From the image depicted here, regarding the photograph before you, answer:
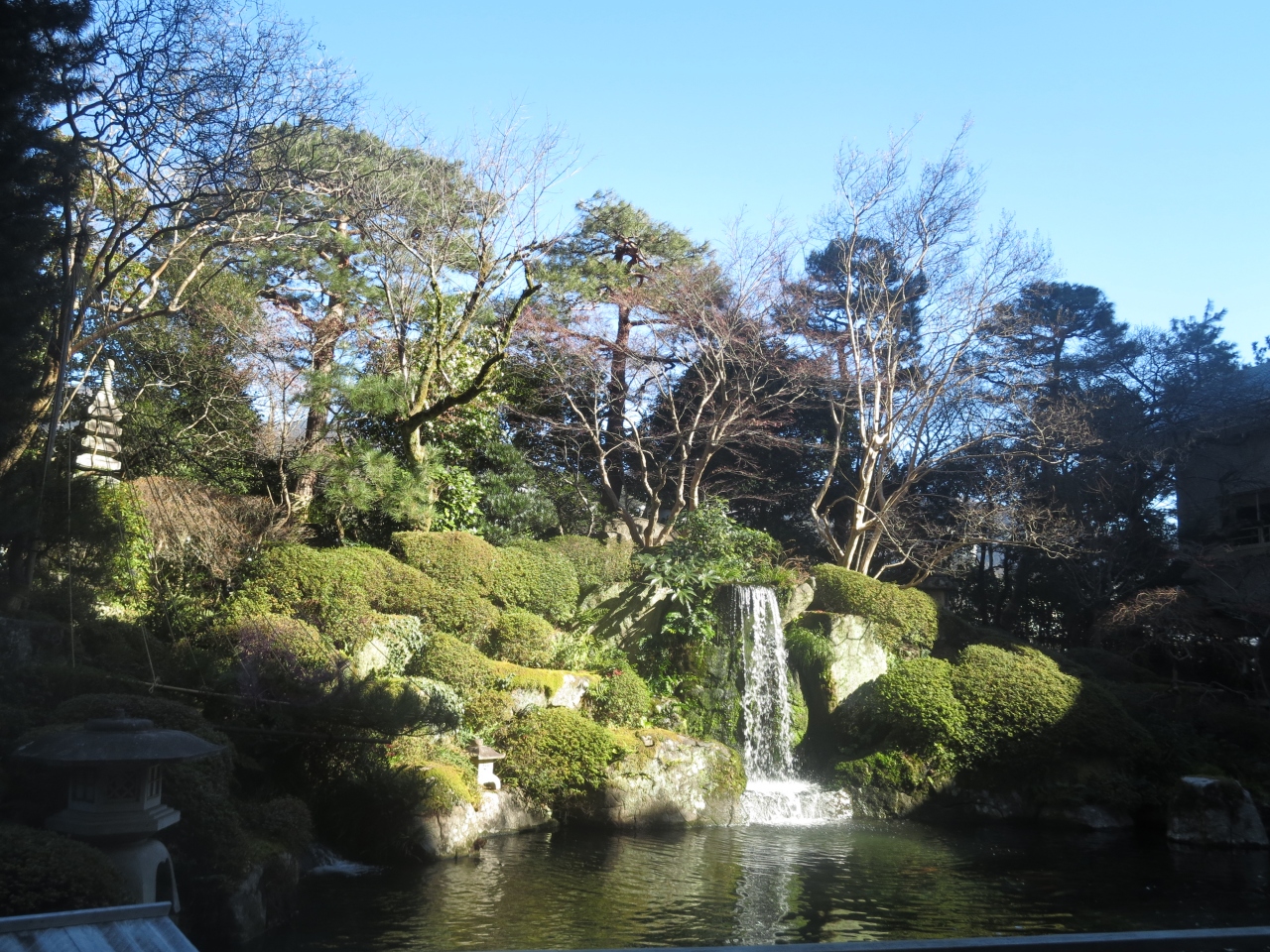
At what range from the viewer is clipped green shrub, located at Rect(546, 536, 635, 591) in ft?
Answer: 49.8

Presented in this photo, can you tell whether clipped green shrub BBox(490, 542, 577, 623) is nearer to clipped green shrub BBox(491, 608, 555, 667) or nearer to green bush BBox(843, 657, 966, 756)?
clipped green shrub BBox(491, 608, 555, 667)

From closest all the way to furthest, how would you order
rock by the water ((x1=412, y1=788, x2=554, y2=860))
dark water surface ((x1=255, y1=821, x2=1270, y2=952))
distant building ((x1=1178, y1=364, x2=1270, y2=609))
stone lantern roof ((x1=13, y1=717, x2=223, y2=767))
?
1. stone lantern roof ((x1=13, y1=717, x2=223, y2=767))
2. dark water surface ((x1=255, y1=821, x2=1270, y2=952))
3. rock by the water ((x1=412, y1=788, x2=554, y2=860))
4. distant building ((x1=1178, y1=364, x2=1270, y2=609))

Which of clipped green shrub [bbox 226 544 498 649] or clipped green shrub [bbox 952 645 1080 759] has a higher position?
clipped green shrub [bbox 226 544 498 649]

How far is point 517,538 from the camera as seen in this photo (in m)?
15.3

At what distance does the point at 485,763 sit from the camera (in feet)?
34.6

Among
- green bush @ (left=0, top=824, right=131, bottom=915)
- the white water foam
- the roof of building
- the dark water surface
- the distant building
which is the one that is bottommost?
the white water foam

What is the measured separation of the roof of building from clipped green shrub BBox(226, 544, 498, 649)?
10.0 metres

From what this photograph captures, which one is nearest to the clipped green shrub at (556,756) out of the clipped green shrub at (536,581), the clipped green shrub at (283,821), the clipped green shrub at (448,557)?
the clipped green shrub at (448,557)

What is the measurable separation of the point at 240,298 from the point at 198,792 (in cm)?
933

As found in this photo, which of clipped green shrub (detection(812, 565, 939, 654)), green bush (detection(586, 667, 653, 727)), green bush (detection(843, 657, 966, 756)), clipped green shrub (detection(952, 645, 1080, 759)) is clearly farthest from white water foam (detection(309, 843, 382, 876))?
clipped green shrub (detection(812, 565, 939, 654))

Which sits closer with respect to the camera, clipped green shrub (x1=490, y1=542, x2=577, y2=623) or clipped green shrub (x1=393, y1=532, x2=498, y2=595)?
clipped green shrub (x1=393, y1=532, x2=498, y2=595)

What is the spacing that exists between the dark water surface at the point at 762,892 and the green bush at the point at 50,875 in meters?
1.85

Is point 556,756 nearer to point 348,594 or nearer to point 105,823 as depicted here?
point 348,594

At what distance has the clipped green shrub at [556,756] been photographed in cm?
1105
